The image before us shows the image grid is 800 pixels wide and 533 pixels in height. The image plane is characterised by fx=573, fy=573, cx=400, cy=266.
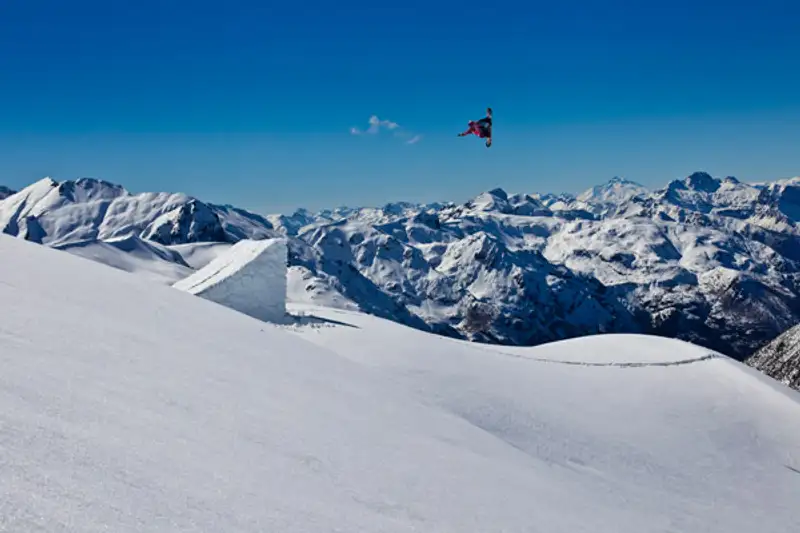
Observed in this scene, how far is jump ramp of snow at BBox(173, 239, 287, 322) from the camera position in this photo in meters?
35.2

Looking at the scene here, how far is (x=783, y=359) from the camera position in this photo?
82.5 m

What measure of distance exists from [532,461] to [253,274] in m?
22.2

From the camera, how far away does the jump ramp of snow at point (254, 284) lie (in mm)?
35156

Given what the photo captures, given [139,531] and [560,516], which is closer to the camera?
[139,531]

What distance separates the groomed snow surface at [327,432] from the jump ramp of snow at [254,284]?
3.31m

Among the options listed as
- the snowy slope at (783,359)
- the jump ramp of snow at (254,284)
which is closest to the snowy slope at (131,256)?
the jump ramp of snow at (254,284)

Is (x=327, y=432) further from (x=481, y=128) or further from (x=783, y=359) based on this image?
(x=783, y=359)

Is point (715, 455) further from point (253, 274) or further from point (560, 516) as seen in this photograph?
point (253, 274)

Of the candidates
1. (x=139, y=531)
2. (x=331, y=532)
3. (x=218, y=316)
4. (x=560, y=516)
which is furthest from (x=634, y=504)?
(x=139, y=531)

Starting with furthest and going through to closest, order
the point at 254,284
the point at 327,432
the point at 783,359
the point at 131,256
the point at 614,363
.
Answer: the point at 131,256
the point at 783,359
the point at 614,363
the point at 254,284
the point at 327,432

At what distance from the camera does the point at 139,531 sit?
6922 mm

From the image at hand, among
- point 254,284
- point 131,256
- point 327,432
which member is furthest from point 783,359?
point 131,256

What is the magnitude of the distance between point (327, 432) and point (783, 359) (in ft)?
294

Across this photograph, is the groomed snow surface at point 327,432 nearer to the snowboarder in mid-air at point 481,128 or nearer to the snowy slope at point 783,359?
the snowboarder in mid-air at point 481,128
